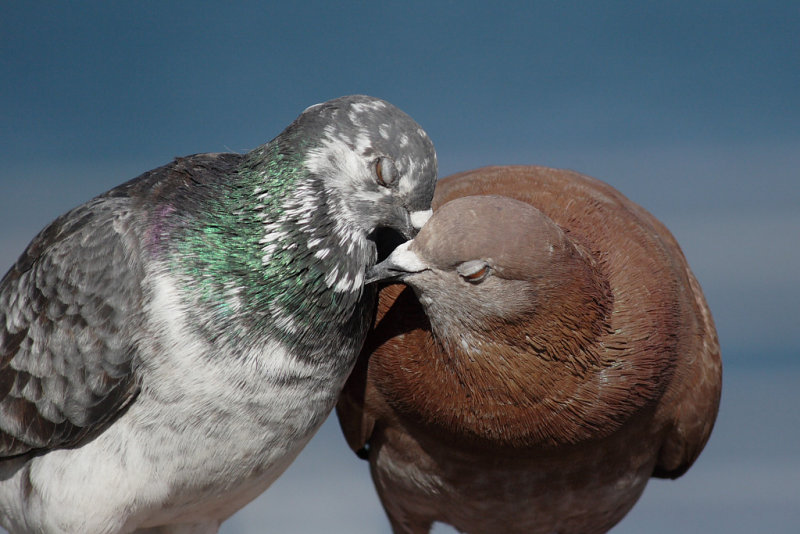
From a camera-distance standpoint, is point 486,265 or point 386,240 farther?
point 386,240

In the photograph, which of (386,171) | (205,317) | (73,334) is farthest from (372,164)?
(73,334)

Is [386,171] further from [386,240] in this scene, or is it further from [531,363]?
[531,363]

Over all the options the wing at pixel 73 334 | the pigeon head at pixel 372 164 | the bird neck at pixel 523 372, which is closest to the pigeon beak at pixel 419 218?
the pigeon head at pixel 372 164

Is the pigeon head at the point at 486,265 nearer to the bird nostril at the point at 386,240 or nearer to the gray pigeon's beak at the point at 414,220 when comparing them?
the gray pigeon's beak at the point at 414,220

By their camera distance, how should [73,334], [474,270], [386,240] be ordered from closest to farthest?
[474,270] → [73,334] → [386,240]

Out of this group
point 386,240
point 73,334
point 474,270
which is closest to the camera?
point 474,270

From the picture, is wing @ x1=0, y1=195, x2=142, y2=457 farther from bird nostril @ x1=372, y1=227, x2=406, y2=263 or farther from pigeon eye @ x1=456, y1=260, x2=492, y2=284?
pigeon eye @ x1=456, y1=260, x2=492, y2=284

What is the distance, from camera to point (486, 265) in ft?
8.98

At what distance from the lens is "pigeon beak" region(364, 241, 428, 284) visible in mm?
2771

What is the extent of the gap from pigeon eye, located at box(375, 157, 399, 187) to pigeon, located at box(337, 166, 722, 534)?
17 cm

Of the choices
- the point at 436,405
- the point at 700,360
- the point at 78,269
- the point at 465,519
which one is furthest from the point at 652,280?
the point at 78,269

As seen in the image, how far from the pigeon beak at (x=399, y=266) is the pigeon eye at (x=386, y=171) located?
0.61 ft

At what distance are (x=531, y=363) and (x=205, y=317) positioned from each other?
949 mm

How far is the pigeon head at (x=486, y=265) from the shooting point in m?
2.73
